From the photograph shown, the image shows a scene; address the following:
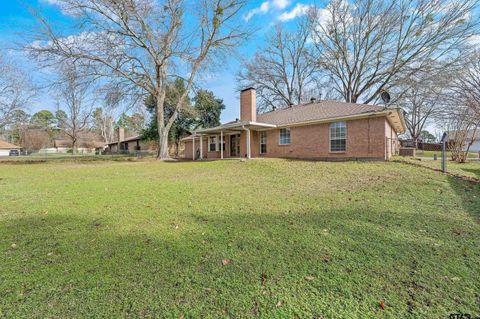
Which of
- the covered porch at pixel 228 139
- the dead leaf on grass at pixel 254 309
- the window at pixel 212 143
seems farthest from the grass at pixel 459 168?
the window at pixel 212 143

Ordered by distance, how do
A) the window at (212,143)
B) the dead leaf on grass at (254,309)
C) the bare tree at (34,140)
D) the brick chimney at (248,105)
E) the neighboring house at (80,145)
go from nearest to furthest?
the dead leaf on grass at (254,309)
the brick chimney at (248,105)
the window at (212,143)
the bare tree at (34,140)
the neighboring house at (80,145)

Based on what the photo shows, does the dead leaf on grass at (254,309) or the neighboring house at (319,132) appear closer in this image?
the dead leaf on grass at (254,309)

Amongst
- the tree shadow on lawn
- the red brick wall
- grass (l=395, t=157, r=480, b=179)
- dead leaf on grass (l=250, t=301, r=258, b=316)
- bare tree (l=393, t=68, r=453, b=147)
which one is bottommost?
dead leaf on grass (l=250, t=301, r=258, b=316)

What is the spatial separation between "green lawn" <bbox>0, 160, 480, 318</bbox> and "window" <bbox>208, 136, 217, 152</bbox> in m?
16.8

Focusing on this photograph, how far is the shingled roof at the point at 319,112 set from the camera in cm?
1389

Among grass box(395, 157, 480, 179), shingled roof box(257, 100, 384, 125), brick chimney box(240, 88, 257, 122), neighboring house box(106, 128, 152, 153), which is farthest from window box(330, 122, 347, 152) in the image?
neighboring house box(106, 128, 152, 153)

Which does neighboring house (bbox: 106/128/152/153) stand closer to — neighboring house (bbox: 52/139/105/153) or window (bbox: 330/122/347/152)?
neighboring house (bbox: 52/139/105/153)

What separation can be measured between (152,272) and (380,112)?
1327cm

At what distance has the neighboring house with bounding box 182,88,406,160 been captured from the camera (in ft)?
42.9

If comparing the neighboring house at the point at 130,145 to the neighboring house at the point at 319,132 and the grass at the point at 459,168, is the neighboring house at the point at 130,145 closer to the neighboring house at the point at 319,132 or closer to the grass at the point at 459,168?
the neighboring house at the point at 319,132

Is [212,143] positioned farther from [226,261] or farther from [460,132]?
[226,261]

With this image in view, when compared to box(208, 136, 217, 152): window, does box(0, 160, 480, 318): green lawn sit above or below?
below

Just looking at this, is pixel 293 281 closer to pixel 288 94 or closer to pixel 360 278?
pixel 360 278

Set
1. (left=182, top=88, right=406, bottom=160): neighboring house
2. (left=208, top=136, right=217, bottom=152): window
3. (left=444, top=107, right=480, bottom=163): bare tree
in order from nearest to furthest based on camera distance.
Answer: (left=444, top=107, right=480, bottom=163): bare tree
(left=182, top=88, right=406, bottom=160): neighboring house
(left=208, top=136, right=217, bottom=152): window
